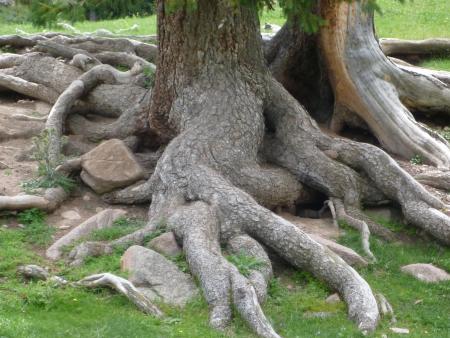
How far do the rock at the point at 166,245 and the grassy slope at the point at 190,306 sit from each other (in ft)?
1.31

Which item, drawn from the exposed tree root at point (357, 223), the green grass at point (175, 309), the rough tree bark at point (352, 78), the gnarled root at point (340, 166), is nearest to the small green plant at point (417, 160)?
the rough tree bark at point (352, 78)

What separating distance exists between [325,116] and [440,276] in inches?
166

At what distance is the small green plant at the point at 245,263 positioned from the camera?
27.3 feet

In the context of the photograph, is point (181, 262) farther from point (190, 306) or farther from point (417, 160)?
point (417, 160)

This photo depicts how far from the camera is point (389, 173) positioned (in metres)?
10.4

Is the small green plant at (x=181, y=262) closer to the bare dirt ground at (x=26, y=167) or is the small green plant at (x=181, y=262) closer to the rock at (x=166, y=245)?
the rock at (x=166, y=245)

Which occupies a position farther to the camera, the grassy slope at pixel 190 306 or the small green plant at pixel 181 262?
the small green plant at pixel 181 262

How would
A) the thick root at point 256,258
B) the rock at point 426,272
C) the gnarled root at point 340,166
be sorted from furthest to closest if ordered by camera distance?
1. the gnarled root at point 340,166
2. the rock at point 426,272
3. the thick root at point 256,258

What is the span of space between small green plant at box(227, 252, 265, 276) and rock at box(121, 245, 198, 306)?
1.52 feet

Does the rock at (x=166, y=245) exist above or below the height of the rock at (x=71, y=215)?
above

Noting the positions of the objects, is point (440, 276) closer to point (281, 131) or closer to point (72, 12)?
point (281, 131)

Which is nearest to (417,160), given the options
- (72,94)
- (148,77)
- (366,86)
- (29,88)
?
(366,86)

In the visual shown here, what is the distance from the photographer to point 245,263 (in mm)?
8445

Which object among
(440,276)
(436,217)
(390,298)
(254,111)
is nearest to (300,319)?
(390,298)
